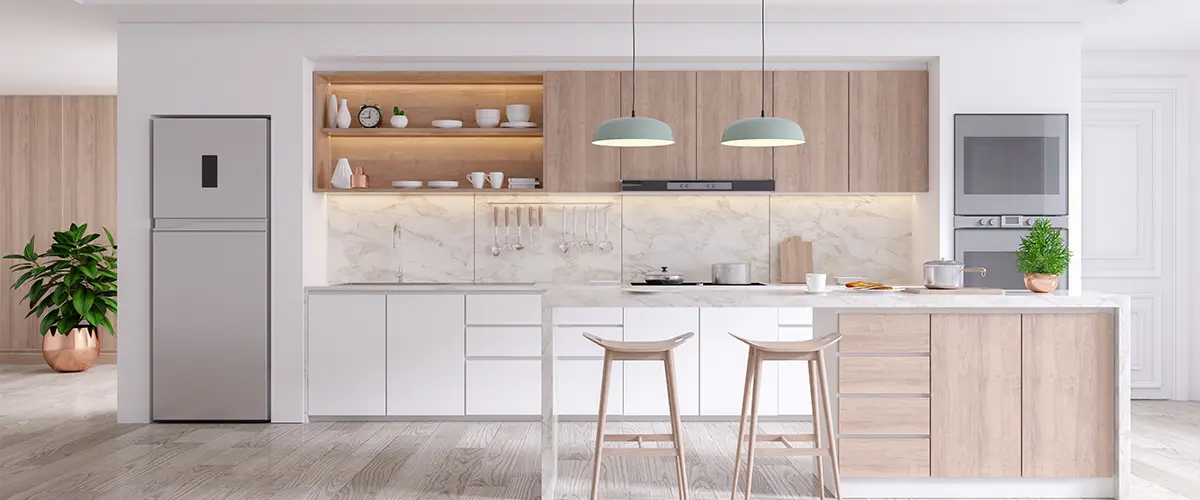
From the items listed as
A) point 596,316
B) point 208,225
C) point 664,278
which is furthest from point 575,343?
point 208,225

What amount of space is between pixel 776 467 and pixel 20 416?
4.62 m

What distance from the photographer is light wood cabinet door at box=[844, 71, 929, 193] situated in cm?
520

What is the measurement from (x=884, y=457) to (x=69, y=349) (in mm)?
6390

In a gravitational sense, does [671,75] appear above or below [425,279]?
above

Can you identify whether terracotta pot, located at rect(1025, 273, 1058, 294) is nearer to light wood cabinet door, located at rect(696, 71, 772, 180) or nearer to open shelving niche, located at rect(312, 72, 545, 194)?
light wood cabinet door, located at rect(696, 71, 772, 180)

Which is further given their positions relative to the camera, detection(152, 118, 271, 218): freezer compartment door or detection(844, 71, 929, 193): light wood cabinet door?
detection(844, 71, 929, 193): light wood cabinet door

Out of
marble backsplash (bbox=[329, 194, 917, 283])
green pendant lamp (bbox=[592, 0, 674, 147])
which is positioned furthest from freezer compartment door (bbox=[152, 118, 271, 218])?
green pendant lamp (bbox=[592, 0, 674, 147])

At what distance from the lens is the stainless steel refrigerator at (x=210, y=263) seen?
196 inches

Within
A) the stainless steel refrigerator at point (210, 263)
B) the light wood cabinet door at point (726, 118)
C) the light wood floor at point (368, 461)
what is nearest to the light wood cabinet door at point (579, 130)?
the light wood cabinet door at point (726, 118)

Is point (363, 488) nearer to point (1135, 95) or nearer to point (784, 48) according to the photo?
point (784, 48)

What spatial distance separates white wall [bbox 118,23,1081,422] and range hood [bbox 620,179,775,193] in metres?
0.76

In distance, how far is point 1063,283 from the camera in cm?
498

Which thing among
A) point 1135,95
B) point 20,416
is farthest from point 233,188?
point 1135,95

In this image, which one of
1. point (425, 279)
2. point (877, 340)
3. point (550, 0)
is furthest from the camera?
point (425, 279)
